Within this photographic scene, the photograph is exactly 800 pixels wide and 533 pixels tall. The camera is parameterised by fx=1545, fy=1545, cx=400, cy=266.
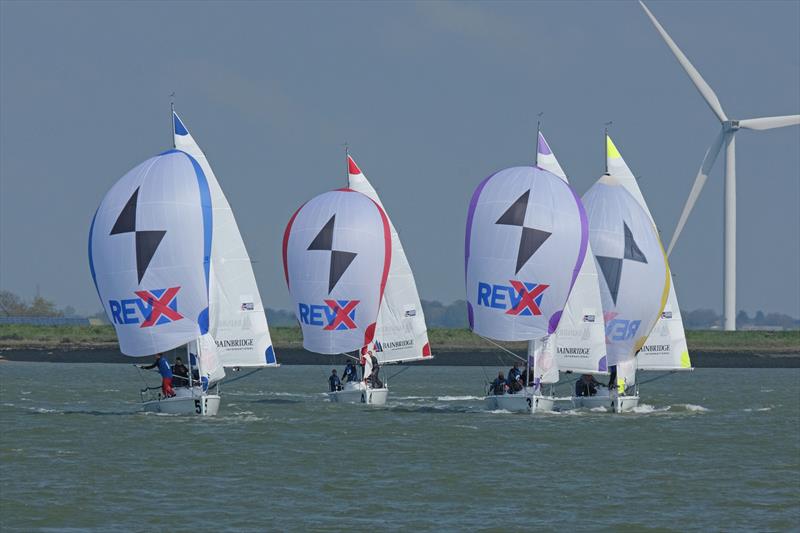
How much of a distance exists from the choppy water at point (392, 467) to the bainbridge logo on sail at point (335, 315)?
3.99 meters

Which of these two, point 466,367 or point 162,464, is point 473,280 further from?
point 466,367

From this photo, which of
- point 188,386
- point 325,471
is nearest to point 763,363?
point 188,386

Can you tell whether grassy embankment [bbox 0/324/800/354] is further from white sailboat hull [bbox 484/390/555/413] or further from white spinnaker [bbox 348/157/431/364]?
white sailboat hull [bbox 484/390/555/413]

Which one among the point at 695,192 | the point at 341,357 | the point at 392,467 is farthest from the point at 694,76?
the point at 392,467

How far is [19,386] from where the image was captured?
269ft

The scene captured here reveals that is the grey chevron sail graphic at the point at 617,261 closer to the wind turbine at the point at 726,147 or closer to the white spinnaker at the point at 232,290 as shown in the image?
the white spinnaker at the point at 232,290

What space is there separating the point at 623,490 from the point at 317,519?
9158 millimetres

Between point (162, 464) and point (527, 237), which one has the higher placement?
point (527, 237)

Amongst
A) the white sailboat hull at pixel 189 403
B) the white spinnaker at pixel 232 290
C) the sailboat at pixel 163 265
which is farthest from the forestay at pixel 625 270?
the white sailboat hull at pixel 189 403

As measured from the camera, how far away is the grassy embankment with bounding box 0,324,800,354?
463 feet

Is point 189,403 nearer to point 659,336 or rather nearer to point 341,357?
point 659,336

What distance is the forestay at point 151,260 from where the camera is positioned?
2106 inches

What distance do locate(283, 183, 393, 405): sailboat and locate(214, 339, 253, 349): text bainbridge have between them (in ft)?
25.0

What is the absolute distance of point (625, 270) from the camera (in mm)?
63156
